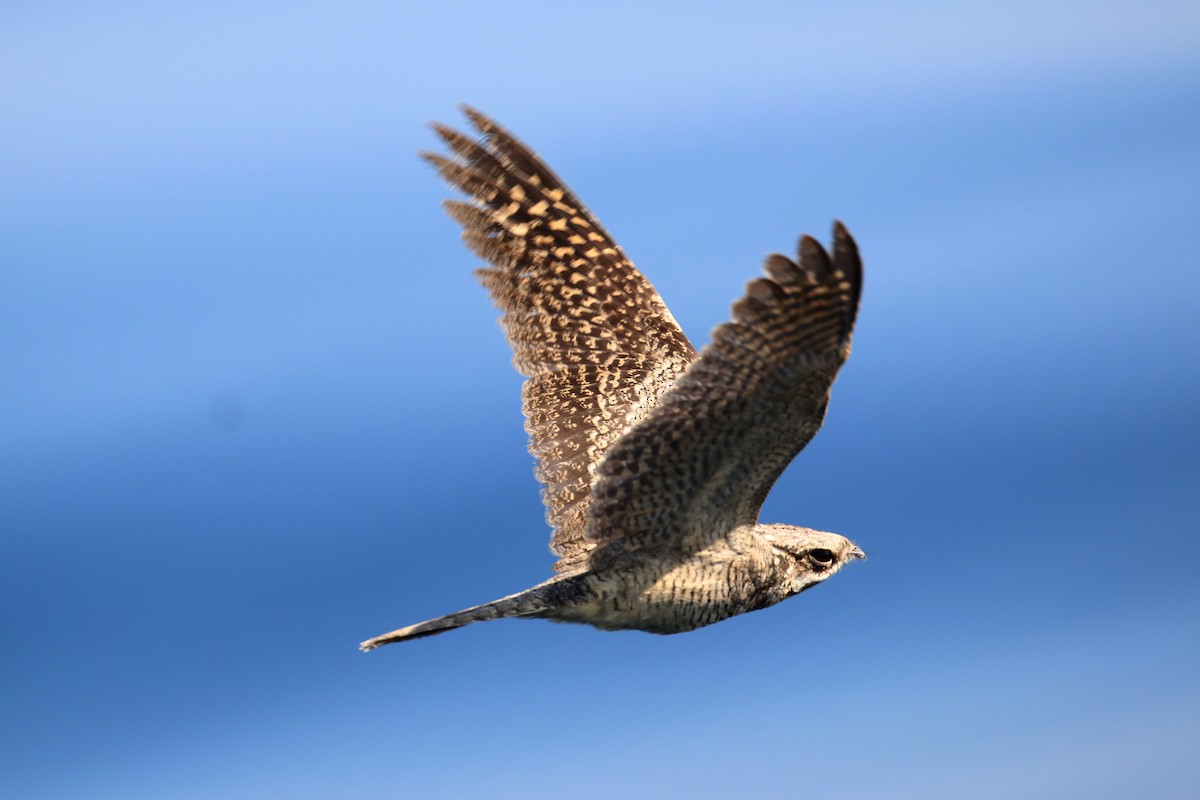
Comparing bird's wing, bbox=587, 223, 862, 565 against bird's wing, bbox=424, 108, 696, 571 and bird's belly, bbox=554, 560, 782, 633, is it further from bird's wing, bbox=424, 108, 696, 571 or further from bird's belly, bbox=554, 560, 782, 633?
bird's wing, bbox=424, 108, 696, 571

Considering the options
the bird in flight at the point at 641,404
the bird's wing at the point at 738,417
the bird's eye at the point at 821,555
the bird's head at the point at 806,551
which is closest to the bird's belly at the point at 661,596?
the bird in flight at the point at 641,404

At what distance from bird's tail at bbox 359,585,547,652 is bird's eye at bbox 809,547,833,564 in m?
1.83

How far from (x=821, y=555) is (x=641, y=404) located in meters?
1.48

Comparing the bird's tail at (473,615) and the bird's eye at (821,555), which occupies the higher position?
the bird's eye at (821,555)

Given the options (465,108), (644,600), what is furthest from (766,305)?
(465,108)

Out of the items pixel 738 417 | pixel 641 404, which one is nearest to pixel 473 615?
pixel 738 417

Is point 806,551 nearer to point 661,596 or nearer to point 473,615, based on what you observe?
point 661,596

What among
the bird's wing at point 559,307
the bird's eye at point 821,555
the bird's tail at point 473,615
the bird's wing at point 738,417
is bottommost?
the bird's tail at point 473,615

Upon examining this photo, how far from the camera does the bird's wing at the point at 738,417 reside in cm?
684

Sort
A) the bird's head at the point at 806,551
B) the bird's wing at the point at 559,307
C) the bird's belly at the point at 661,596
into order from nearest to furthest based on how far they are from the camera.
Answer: the bird's belly at the point at 661,596 < the bird's head at the point at 806,551 < the bird's wing at the point at 559,307

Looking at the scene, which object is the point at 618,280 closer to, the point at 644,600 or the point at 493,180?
the point at 493,180

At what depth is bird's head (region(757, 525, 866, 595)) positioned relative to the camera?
8875mm

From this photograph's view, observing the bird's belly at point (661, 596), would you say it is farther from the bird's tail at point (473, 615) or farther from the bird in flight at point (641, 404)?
the bird's tail at point (473, 615)

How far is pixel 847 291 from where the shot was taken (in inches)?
267
